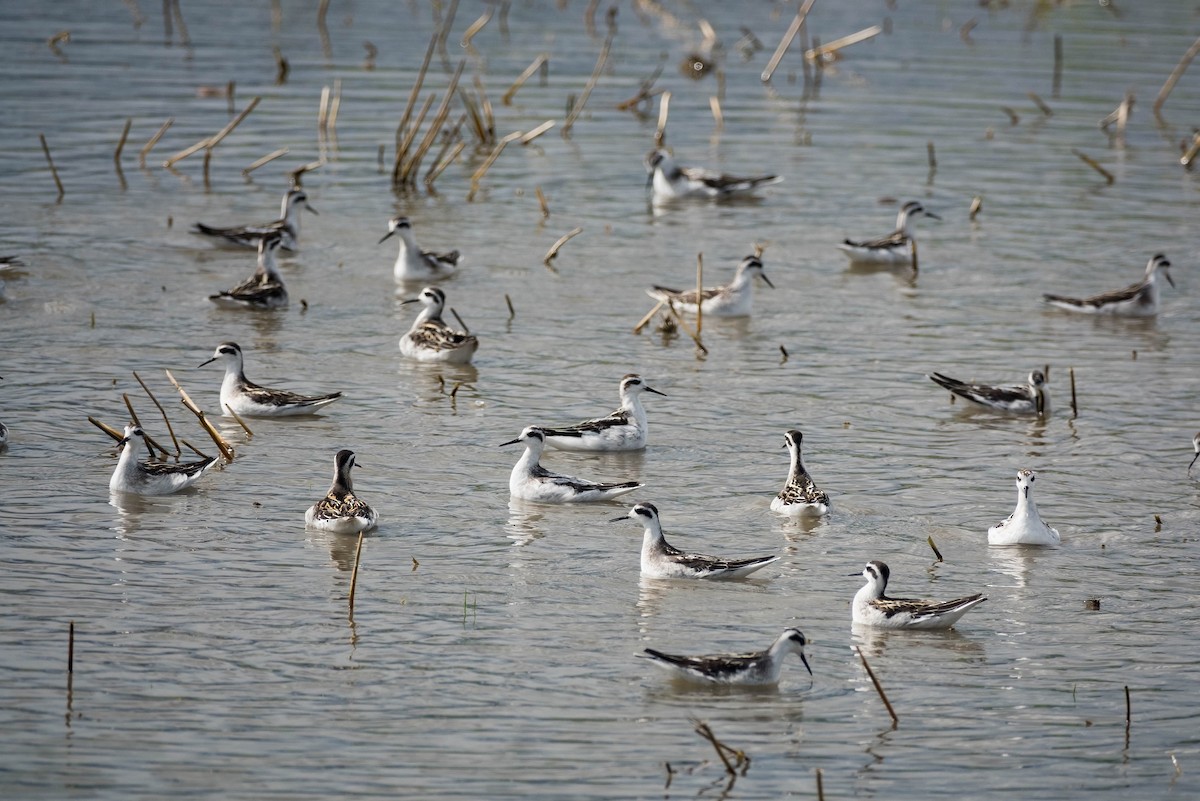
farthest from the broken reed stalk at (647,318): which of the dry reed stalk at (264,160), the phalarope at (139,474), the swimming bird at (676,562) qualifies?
the dry reed stalk at (264,160)

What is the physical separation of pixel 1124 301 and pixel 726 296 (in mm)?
4917

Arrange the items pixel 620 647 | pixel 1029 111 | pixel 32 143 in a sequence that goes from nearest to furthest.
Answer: pixel 620 647 < pixel 32 143 < pixel 1029 111

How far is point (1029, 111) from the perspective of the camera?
1316 inches

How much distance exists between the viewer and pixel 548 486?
44.0 ft

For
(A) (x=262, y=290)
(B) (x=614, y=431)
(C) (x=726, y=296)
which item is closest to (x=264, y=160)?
(A) (x=262, y=290)

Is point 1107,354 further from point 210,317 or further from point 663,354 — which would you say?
point 210,317

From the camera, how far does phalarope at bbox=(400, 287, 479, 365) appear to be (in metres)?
17.4

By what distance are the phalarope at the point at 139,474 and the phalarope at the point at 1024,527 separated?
639 cm

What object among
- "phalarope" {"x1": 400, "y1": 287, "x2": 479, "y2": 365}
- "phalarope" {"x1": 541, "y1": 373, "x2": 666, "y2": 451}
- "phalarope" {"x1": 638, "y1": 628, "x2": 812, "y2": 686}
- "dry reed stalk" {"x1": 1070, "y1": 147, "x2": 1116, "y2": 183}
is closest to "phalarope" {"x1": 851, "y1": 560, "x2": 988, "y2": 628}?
"phalarope" {"x1": 638, "y1": 628, "x2": 812, "y2": 686}

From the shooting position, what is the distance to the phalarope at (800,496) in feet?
43.0

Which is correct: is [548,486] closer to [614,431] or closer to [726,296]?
[614,431]

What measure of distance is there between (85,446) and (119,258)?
7323 millimetres

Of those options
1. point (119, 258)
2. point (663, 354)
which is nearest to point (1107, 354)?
point (663, 354)

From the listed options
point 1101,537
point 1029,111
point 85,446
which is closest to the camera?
point 1101,537
